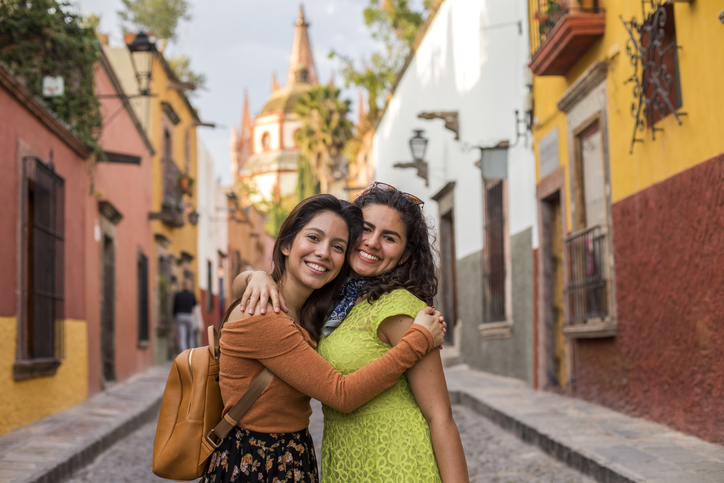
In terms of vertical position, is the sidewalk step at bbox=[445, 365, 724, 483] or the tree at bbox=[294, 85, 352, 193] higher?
the tree at bbox=[294, 85, 352, 193]

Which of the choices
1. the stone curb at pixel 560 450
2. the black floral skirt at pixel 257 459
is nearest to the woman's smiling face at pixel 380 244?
the black floral skirt at pixel 257 459

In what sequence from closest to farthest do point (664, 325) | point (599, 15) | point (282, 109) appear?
point (664, 325) → point (599, 15) → point (282, 109)

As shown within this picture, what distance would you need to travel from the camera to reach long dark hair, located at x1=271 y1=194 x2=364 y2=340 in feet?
8.11

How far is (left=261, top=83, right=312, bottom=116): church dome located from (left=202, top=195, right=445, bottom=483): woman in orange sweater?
63.9 metres

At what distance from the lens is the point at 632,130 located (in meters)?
7.24

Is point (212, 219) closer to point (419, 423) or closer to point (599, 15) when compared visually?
point (599, 15)

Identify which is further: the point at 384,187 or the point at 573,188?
the point at 573,188

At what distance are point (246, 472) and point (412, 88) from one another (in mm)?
17711

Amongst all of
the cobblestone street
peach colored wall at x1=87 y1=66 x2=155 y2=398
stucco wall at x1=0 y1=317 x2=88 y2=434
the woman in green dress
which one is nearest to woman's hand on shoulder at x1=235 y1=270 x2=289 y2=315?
the woman in green dress

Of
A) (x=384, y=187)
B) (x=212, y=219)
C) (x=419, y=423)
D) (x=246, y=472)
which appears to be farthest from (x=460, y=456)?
(x=212, y=219)

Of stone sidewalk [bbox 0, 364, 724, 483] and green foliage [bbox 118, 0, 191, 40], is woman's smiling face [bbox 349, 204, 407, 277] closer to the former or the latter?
stone sidewalk [bbox 0, 364, 724, 483]

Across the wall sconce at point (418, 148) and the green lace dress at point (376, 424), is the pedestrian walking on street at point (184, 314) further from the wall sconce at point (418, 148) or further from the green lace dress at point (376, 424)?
the green lace dress at point (376, 424)

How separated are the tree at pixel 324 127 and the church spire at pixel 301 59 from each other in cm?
4101

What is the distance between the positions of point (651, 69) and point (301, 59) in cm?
7353
